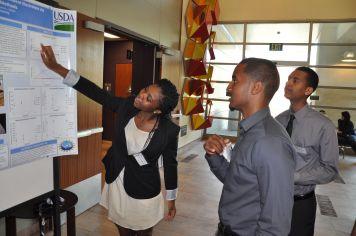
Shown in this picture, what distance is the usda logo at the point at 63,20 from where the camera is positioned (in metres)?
1.66

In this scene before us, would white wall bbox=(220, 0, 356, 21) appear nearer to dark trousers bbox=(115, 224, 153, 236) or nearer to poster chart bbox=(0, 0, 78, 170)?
poster chart bbox=(0, 0, 78, 170)

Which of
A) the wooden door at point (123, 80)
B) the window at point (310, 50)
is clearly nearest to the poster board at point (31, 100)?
the wooden door at point (123, 80)

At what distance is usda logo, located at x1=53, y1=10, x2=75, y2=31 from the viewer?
1.66 m

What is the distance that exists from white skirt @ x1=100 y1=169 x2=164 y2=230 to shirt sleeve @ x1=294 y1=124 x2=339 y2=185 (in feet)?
3.01

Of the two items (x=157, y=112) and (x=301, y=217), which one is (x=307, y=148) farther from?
(x=157, y=112)

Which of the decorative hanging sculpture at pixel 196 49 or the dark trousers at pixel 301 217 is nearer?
the dark trousers at pixel 301 217

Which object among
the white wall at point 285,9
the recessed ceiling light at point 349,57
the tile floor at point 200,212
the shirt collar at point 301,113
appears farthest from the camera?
the recessed ceiling light at point 349,57

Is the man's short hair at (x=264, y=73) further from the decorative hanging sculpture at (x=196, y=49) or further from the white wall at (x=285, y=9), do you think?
the white wall at (x=285, y=9)

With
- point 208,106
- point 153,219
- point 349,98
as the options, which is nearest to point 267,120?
point 153,219

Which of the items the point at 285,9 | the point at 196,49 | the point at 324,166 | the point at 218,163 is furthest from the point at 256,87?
the point at 285,9

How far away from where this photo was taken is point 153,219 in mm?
1840

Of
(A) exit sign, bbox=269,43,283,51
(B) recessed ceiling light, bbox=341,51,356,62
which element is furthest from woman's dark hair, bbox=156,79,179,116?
(B) recessed ceiling light, bbox=341,51,356,62

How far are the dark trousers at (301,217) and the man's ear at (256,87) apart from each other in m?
1.06

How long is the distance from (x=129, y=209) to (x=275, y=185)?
1060 mm
